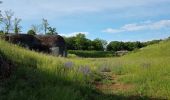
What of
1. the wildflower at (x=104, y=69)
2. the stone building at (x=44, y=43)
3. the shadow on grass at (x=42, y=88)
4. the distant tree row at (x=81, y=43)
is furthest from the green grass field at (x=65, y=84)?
the distant tree row at (x=81, y=43)

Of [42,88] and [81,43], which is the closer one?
[42,88]

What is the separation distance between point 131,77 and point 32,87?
17.8ft

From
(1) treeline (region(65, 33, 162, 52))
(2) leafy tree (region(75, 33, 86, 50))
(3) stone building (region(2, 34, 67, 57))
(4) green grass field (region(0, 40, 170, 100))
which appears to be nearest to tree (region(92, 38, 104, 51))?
(1) treeline (region(65, 33, 162, 52))

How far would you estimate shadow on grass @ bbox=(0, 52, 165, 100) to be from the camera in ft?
29.3

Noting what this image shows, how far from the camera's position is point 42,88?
955 centimetres

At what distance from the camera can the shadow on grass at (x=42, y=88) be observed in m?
8.94

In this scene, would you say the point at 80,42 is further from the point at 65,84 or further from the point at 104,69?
the point at 65,84

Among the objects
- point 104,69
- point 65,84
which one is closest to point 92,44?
point 104,69

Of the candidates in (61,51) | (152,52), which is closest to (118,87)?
(61,51)

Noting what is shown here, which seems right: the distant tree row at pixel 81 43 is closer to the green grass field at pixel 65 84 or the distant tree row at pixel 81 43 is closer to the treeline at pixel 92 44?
the treeline at pixel 92 44

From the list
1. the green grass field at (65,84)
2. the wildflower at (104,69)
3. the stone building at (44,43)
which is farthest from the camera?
the stone building at (44,43)

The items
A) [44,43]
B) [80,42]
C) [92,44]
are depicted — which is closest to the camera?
[44,43]

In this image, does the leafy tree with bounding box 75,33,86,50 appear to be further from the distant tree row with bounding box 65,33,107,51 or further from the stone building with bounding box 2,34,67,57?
the stone building with bounding box 2,34,67,57

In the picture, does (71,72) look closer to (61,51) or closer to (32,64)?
(32,64)
